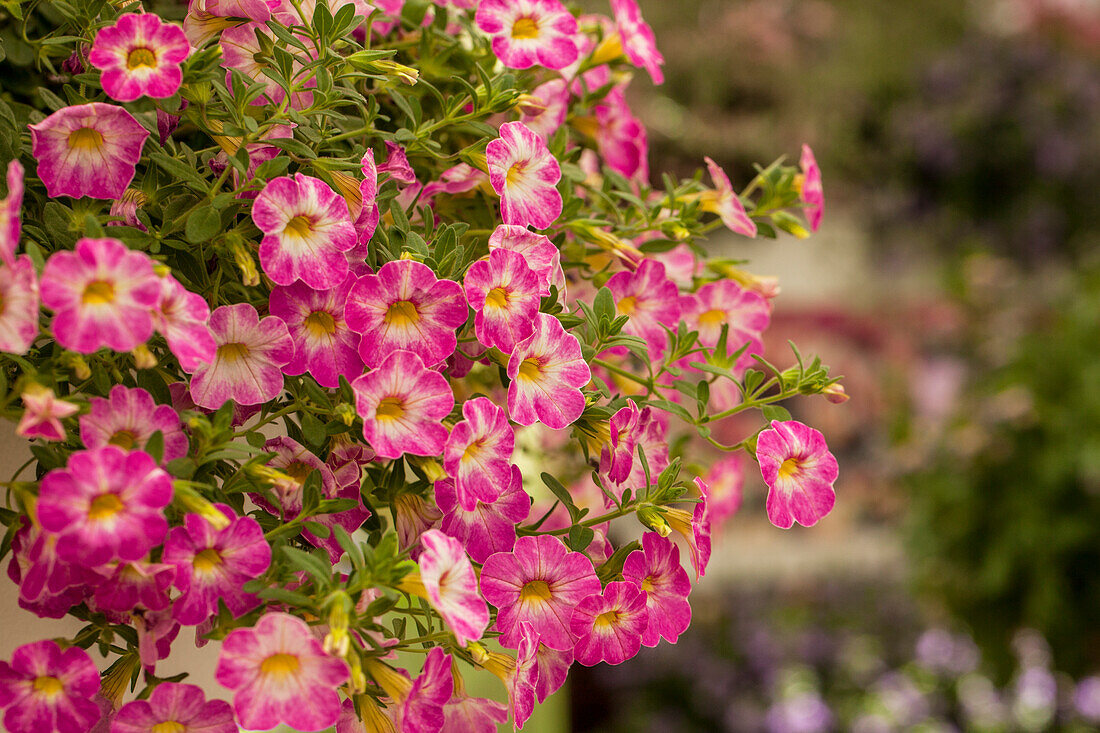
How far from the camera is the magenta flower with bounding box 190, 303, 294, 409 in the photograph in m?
0.29

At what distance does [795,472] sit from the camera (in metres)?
0.33

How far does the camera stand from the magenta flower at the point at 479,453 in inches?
11.0

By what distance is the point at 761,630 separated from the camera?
1.94m

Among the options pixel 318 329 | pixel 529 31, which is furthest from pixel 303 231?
pixel 529 31

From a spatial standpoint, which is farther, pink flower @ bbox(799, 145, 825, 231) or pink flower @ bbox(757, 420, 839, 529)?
pink flower @ bbox(799, 145, 825, 231)

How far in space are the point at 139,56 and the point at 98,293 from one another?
3.6 inches

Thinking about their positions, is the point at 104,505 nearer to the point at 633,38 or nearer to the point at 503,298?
the point at 503,298

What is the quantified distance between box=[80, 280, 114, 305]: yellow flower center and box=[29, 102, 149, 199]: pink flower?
77 millimetres

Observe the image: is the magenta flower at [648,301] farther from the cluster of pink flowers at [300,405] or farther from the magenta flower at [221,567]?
the magenta flower at [221,567]

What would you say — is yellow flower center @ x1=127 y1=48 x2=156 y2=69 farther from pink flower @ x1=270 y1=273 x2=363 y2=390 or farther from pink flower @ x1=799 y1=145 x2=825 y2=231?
pink flower @ x1=799 y1=145 x2=825 y2=231

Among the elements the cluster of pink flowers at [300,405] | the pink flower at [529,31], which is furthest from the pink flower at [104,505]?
the pink flower at [529,31]

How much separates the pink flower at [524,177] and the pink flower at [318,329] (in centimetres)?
6

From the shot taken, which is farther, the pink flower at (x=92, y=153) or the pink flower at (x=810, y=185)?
the pink flower at (x=810, y=185)

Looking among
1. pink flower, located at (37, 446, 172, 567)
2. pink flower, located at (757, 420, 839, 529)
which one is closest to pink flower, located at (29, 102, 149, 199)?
pink flower, located at (37, 446, 172, 567)
